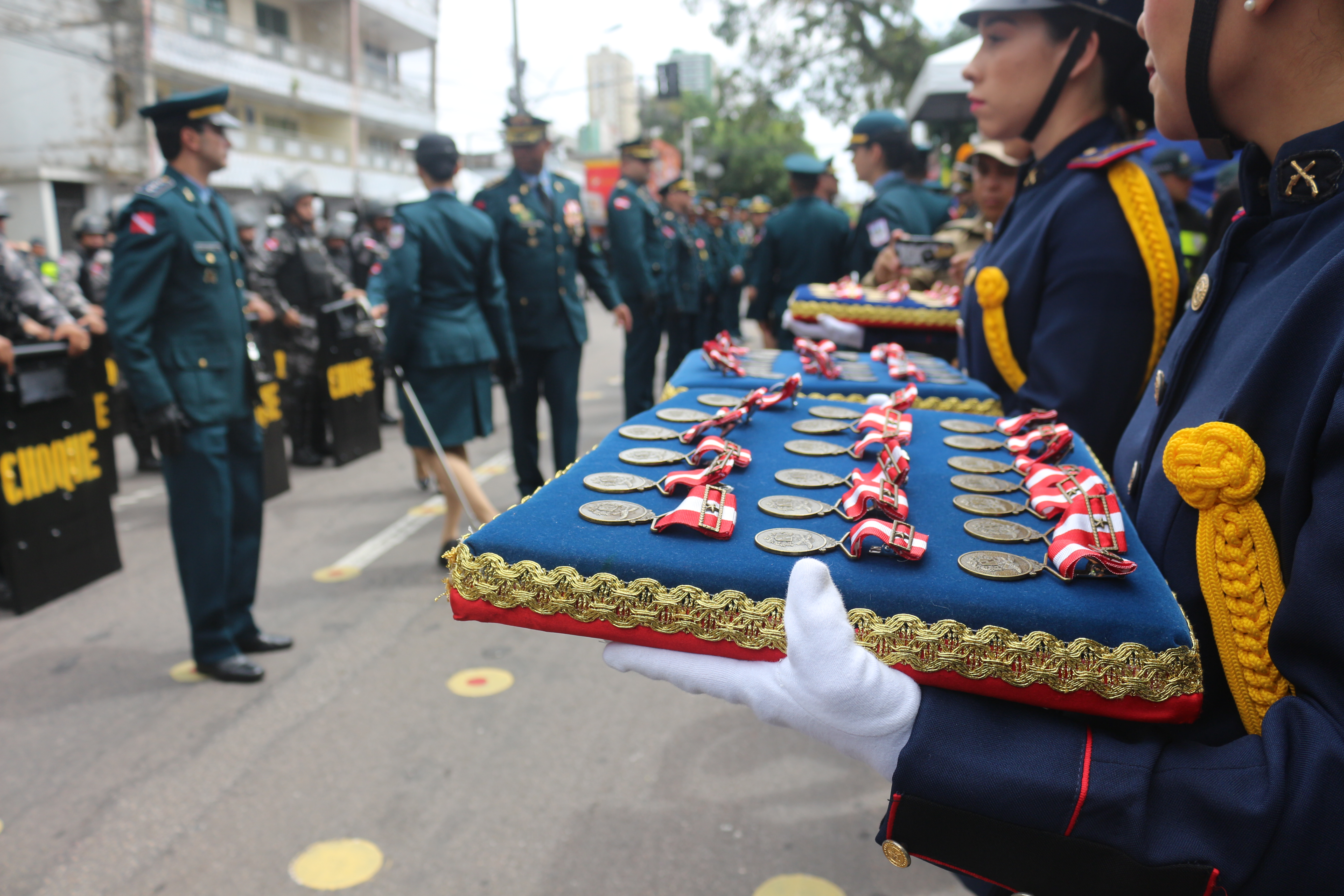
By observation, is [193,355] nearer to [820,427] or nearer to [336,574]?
[336,574]

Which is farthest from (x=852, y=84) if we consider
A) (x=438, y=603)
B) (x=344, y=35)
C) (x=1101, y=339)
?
(x=1101, y=339)

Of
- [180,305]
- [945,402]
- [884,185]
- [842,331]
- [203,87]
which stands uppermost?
[203,87]

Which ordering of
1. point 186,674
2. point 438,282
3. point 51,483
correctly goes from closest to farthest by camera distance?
1. point 186,674
2. point 51,483
3. point 438,282

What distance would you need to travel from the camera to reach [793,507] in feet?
3.28

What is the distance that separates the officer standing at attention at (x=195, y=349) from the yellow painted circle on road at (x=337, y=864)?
1.17 meters

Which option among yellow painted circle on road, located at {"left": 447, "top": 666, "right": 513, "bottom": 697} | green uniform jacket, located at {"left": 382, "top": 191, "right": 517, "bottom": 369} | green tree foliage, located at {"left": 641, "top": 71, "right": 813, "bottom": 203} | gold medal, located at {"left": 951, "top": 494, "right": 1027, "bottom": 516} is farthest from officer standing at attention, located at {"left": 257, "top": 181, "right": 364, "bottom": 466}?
green tree foliage, located at {"left": 641, "top": 71, "right": 813, "bottom": 203}

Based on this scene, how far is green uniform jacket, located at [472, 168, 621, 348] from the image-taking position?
5.06 metres

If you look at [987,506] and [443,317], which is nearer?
[987,506]

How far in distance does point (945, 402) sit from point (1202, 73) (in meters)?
0.94

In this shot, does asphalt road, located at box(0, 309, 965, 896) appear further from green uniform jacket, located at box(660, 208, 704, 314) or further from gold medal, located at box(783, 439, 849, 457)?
green uniform jacket, located at box(660, 208, 704, 314)

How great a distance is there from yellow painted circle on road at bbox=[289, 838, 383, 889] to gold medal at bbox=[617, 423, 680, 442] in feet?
4.91

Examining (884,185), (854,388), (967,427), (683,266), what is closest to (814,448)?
(967,427)

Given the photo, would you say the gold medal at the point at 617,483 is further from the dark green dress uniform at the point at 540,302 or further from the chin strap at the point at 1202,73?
the dark green dress uniform at the point at 540,302

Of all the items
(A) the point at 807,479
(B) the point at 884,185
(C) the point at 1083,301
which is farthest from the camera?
(B) the point at 884,185
